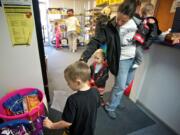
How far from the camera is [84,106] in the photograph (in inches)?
32.7

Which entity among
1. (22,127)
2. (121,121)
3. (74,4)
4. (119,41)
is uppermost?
(74,4)

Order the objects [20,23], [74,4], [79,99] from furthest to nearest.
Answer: [74,4] < [20,23] < [79,99]

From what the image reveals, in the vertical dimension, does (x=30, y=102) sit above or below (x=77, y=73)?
below

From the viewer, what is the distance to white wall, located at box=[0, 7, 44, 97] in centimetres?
132

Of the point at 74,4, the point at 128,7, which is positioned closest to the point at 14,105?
the point at 128,7

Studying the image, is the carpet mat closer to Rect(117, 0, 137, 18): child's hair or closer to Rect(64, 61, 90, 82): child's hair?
Rect(64, 61, 90, 82): child's hair

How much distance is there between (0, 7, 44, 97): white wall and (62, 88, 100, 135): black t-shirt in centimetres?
85

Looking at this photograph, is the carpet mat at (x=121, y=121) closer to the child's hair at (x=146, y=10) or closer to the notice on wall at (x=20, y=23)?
the notice on wall at (x=20, y=23)

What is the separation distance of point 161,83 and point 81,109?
1.28 meters

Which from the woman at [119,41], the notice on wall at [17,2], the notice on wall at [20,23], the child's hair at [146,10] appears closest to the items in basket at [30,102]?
the notice on wall at [20,23]

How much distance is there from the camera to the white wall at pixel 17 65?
4.34 feet

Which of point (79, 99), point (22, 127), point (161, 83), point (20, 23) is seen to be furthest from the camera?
point (161, 83)

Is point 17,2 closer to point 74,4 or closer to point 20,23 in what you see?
point 20,23

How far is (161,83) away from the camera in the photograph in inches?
67.3
